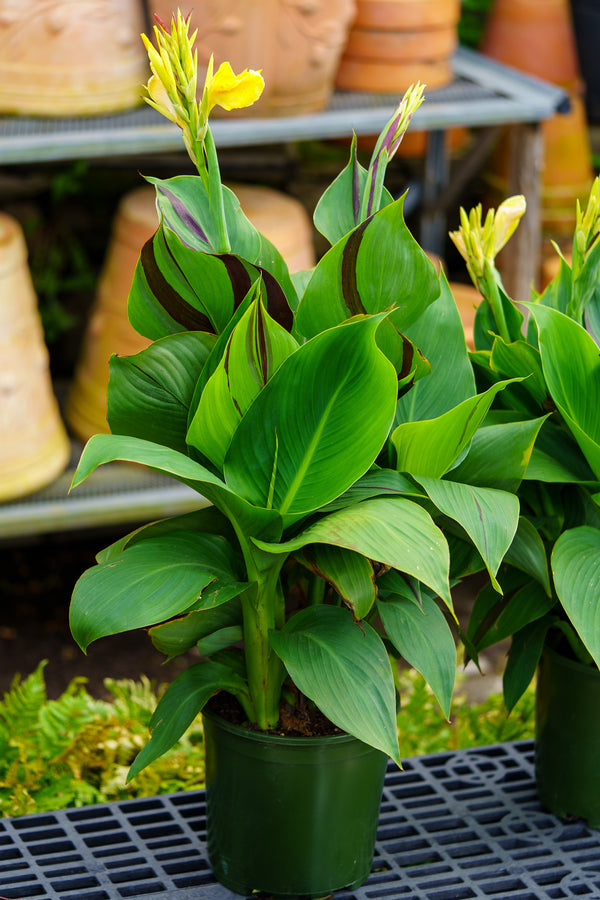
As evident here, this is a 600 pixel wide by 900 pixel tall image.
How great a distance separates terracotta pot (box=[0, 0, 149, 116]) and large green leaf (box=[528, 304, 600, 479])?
39.2 inches

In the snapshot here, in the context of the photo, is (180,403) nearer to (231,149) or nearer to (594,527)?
(594,527)

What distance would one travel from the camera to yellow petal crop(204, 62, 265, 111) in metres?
0.57

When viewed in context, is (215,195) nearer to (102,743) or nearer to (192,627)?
(192,627)

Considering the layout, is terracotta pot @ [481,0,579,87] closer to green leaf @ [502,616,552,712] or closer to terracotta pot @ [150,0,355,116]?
terracotta pot @ [150,0,355,116]

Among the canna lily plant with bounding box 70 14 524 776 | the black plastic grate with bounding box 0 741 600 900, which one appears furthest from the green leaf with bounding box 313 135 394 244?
the black plastic grate with bounding box 0 741 600 900

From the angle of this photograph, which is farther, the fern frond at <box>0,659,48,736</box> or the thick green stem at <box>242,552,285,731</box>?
the fern frond at <box>0,659,48,736</box>

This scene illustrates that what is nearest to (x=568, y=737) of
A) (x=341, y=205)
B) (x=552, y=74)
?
(x=341, y=205)

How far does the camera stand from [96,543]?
7.32ft

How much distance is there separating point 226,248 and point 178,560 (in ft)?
0.63

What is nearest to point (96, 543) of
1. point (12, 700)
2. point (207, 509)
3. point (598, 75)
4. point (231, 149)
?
point (231, 149)

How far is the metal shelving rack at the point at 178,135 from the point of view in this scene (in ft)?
4.75

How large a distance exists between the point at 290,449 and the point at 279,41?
103 centimetres

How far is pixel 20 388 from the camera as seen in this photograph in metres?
1.56

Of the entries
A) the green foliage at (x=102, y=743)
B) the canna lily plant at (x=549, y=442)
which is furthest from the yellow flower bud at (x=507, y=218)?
the green foliage at (x=102, y=743)
